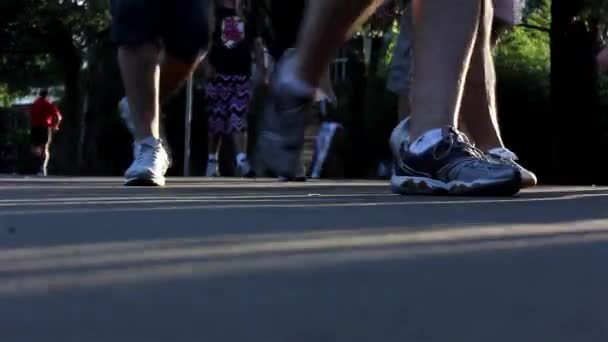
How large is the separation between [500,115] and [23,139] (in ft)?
79.9

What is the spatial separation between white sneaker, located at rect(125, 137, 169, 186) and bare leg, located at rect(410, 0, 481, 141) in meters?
1.67

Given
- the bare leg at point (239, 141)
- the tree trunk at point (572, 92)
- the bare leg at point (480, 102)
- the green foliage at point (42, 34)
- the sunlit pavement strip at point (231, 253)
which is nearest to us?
the sunlit pavement strip at point (231, 253)

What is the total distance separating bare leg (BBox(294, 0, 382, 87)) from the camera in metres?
3.41

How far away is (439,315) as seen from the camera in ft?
4.65

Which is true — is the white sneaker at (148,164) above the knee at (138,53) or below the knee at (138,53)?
below

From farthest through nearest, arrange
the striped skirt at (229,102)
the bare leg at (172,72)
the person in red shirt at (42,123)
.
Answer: the person in red shirt at (42,123), the striped skirt at (229,102), the bare leg at (172,72)

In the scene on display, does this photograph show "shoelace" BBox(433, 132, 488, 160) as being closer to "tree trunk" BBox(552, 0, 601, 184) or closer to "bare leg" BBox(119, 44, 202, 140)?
"bare leg" BBox(119, 44, 202, 140)

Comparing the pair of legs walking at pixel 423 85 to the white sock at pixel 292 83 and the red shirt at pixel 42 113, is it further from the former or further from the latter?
the red shirt at pixel 42 113

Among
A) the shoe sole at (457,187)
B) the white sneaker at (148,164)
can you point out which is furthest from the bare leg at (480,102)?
the white sneaker at (148,164)

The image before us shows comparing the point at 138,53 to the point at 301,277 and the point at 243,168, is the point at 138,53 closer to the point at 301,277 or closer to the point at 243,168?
the point at 301,277

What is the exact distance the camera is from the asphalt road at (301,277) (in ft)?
4.34

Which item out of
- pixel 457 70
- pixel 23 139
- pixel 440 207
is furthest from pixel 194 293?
pixel 23 139

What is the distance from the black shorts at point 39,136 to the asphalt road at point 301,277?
17.4 meters

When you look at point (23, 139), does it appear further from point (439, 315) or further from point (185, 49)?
point (439, 315)
